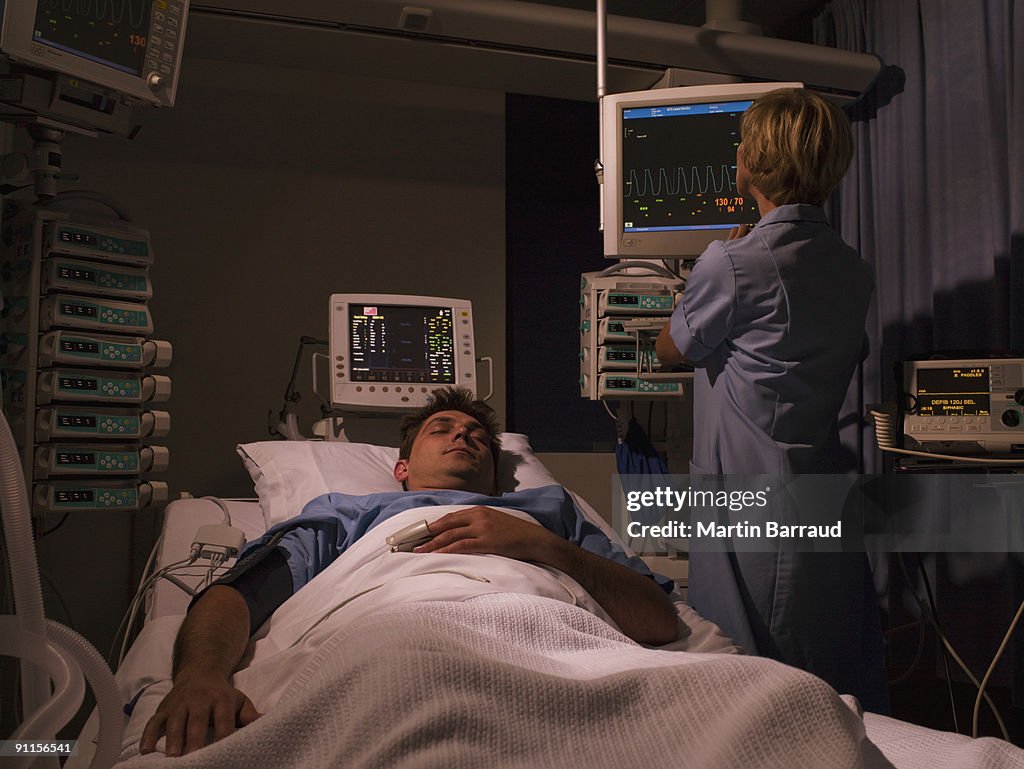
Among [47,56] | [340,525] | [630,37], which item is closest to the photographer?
[340,525]

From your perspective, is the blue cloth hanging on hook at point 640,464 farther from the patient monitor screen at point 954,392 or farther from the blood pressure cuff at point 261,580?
the blood pressure cuff at point 261,580

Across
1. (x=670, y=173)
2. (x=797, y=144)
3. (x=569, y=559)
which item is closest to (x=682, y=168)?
(x=670, y=173)

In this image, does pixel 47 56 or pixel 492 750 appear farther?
pixel 47 56

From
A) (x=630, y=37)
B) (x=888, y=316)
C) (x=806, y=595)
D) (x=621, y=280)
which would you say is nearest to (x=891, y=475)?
(x=888, y=316)

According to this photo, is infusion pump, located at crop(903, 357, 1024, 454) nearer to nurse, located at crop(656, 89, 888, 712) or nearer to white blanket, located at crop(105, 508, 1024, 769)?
nurse, located at crop(656, 89, 888, 712)

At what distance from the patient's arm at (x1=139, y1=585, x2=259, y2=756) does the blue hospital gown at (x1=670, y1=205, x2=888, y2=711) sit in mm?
969

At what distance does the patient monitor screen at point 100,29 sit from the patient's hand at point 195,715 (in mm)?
1533

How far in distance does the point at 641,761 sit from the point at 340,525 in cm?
100

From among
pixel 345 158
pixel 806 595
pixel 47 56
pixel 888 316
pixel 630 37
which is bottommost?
pixel 806 595

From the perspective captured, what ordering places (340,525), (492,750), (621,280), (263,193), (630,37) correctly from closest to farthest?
(492,750)
(340,525)
(621,280)
(630,37)
(263,193)

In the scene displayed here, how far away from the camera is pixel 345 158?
3469 mm

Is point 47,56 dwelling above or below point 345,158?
below

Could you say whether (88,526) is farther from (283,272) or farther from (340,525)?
(340,525)

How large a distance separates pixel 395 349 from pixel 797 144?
1.30m
